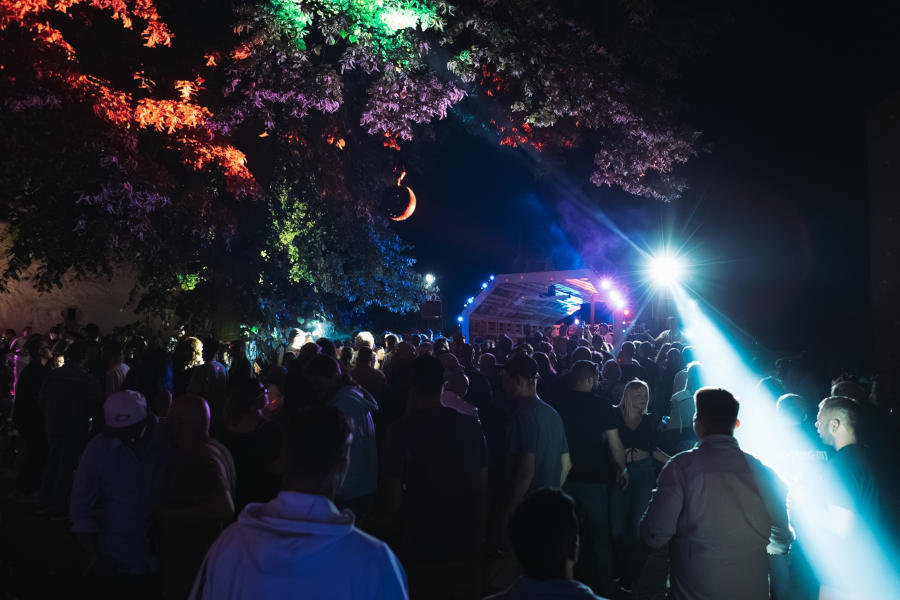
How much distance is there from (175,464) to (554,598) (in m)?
2.67

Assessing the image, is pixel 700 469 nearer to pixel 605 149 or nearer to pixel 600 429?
pixel 600 429

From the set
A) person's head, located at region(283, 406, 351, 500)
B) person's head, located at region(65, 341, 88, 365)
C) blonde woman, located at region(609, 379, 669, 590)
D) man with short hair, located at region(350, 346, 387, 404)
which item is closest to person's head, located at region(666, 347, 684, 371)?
blonde woman, located at region(609, 379, 669, 590)

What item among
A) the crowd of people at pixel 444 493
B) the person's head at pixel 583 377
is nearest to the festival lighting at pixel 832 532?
the crowd of people at pixel 444 493

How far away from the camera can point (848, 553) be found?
149 inches

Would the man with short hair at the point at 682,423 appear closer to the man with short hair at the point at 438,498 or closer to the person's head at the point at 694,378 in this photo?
the person's head at the point at 694,378

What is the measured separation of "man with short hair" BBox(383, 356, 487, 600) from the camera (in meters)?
3.63

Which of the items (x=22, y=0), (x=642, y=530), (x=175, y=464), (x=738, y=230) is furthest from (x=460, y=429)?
(x=738, y=230)

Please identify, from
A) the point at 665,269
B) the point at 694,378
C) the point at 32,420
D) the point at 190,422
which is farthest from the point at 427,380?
the point at 665,269

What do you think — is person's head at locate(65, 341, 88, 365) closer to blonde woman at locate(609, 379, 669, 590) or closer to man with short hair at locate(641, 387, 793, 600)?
blonde woman at locate(609, 379, 669, 590)

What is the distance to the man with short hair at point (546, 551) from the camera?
194 centimetres

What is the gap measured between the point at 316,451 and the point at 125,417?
222 cm

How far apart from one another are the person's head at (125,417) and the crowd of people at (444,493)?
1cm

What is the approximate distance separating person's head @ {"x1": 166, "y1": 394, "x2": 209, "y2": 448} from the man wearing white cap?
285 millimetres

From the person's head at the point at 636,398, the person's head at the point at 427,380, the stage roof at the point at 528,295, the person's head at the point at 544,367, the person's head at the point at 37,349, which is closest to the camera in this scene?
the person's head at the point at 427,380
